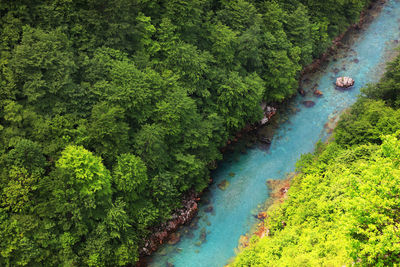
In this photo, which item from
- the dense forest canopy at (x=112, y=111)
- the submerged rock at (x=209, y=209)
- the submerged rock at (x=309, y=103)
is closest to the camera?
the dense forest canopy at (x=112, y=111)

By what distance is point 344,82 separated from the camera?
45062mm

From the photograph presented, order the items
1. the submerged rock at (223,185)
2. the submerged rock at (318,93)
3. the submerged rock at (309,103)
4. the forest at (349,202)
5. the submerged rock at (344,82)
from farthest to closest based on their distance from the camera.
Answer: the submerged rock at (344,82) < the submerged rock at (318,93) < the submerged rock at (309,103) < the submerged rock at (223,185) < the forest at (349,202)

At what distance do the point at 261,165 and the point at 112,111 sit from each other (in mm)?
17012

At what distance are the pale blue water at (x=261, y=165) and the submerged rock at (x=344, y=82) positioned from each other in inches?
32.0

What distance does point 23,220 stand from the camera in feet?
80.0

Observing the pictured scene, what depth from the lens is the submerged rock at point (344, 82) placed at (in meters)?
45.0

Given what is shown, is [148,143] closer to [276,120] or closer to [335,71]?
[276,120]

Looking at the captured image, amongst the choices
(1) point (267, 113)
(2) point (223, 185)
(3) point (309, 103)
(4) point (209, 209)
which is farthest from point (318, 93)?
(4) point (209, 209)

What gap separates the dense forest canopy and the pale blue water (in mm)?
2857

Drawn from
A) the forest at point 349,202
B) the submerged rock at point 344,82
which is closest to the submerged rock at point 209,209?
the forest at point 349,202

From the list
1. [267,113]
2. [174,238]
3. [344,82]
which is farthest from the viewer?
[344,82]

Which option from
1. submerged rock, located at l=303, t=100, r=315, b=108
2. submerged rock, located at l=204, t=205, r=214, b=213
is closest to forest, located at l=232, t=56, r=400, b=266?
submerged rock, located at l=204, t=205, r=214, b=213

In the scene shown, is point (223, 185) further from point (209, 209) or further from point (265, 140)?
point (265, 140)

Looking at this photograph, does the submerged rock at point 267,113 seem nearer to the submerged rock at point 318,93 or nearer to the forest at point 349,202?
the submerged rock at point 318,93
